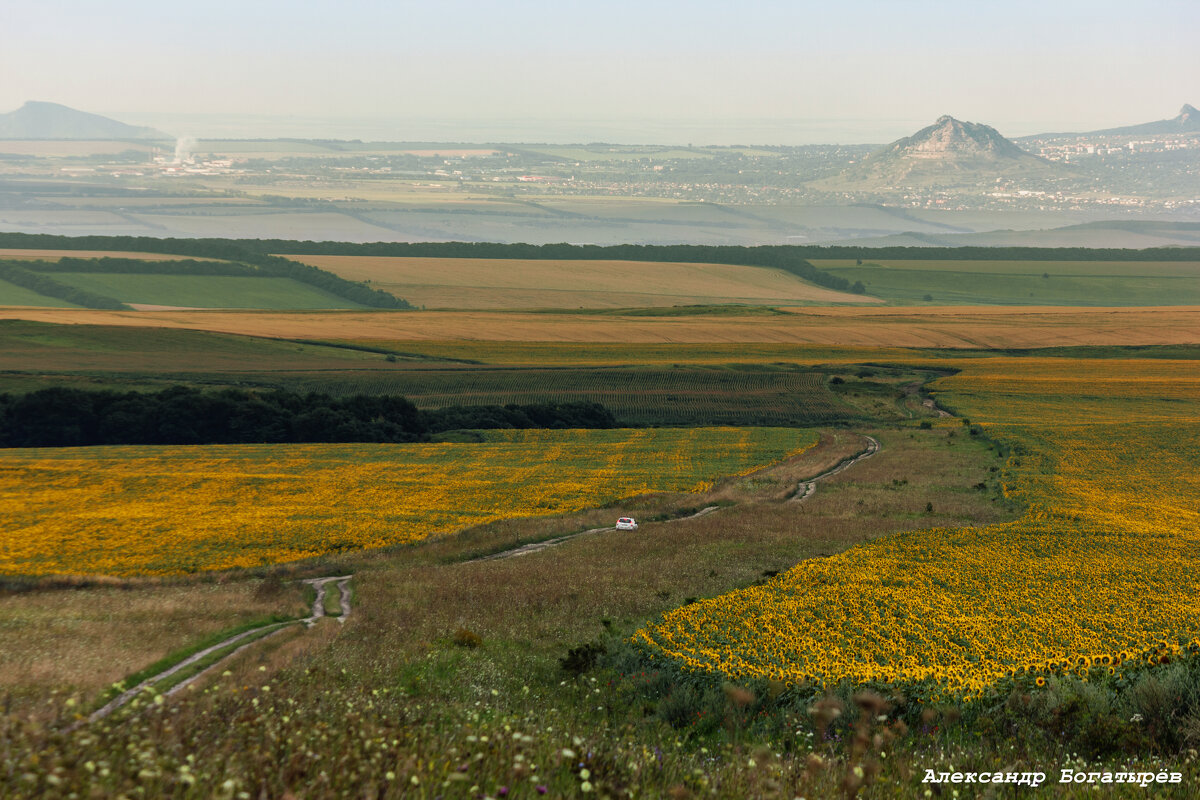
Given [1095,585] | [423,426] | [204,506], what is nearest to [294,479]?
[204,506]

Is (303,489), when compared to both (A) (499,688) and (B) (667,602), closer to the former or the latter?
(B) (667,602)

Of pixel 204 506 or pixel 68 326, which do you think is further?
pixel 68 326

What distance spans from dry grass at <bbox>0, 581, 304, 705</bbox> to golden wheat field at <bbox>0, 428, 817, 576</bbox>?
5.19 meters

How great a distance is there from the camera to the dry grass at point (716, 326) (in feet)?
472

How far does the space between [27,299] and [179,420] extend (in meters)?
138

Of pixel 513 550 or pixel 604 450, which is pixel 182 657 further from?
pixel 604 450

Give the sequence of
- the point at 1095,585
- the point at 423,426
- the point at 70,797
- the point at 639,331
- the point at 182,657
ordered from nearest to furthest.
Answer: the point at 70,797
the point at 182,657
the point at 1095,585
the point at 423,426
the point at 639,331

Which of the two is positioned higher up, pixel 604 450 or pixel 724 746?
pixel 724 746

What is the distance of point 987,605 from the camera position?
2261 cm

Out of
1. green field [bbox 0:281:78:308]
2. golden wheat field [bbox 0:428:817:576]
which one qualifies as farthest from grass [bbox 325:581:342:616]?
green field [bbox 0:281:78:308]

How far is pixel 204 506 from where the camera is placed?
47312mm

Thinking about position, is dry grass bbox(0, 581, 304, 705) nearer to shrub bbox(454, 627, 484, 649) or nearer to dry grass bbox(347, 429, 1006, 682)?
dry grass bbox(347, 429, 1006, 682)

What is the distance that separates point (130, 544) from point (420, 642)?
2341 centimetres

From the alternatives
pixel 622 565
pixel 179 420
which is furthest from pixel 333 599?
pixel 179 420
